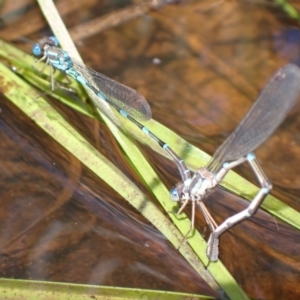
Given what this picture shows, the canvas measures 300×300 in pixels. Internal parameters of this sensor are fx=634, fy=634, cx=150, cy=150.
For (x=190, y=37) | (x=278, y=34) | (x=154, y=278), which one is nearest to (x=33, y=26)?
(x=190, y=37)

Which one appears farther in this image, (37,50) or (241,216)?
(37,50)

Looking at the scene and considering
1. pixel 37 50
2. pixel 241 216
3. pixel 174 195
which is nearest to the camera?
pixel 241 216

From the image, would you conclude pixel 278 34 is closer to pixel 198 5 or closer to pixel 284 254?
pixel 198 5

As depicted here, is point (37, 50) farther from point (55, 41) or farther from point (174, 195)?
point (174, 195)

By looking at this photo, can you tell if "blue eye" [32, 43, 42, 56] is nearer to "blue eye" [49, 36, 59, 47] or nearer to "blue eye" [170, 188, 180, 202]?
"blue eye" [49, 36, 59, 47]

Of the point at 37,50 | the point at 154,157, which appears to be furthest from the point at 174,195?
the point at 37,50
